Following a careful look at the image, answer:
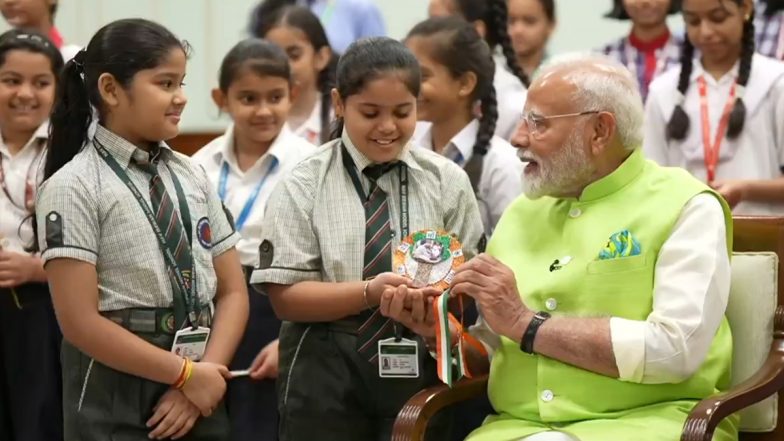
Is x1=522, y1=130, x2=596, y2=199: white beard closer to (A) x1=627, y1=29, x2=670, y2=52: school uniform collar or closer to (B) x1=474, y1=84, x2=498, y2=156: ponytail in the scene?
(B) x1=474, y1=84, x2=498, y2=156: ponytail

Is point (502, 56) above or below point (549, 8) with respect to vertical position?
below

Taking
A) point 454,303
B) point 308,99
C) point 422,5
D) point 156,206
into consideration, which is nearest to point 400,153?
point 454,303

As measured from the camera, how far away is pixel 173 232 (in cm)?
299

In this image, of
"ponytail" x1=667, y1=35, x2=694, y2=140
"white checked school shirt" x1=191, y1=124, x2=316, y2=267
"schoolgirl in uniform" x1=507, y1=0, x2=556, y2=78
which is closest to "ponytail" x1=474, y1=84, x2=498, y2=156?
"white checked school shirt" x1=191, y1=124, x2=316, y2=267

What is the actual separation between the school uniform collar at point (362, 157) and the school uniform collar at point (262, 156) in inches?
35.2

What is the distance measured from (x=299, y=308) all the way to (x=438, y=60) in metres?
1.23

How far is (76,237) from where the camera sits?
2900 mm

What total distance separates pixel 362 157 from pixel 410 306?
0.44 meters

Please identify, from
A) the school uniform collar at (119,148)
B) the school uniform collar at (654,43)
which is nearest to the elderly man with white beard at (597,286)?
the school uniform collar at (119,148)

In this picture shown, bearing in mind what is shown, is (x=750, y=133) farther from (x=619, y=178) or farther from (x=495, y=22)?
(x=619, y=178)

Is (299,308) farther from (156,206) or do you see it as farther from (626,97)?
(626,97)

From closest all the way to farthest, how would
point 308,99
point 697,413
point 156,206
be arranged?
point 697,413, point 156,206, point 308,99

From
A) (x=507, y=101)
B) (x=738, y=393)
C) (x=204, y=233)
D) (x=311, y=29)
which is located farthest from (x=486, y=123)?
(x=738, y=393)

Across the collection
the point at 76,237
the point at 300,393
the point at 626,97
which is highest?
the point at 626,97
